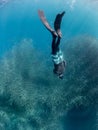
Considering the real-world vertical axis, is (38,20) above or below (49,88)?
above

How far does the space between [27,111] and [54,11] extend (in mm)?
5937

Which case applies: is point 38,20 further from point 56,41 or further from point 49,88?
point 56,41

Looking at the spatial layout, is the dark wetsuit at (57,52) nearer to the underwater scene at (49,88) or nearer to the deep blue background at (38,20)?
the underwater scene at (49,88)

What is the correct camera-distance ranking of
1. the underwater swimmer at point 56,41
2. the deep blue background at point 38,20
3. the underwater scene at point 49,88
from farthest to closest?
the deep blue background at point 38,20
the underwater scene at point 49,88
the underwater swimmer at point 56,41

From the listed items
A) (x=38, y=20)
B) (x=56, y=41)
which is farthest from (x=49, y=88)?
(x=38, y=20)

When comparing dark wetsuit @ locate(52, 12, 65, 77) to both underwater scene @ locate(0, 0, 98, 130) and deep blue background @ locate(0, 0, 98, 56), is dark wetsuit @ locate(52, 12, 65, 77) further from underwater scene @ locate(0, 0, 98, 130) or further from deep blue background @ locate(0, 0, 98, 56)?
deep blue background @ locate(0, 0, 98, 56)

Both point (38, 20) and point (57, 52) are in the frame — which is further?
point (38, 20)

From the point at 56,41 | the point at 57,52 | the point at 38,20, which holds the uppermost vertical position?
the point at 38,20

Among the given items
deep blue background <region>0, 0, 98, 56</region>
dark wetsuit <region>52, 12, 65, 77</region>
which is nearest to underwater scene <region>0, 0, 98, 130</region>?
deep blue background <region>0, 0, 98, 56</region>

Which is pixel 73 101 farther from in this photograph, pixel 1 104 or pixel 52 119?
pixel 1 104

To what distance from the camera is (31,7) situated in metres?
14.4

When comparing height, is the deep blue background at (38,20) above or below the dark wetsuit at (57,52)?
above

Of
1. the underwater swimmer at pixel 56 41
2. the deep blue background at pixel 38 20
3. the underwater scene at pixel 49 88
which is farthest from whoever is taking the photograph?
the deep blue background at pixel 38 20

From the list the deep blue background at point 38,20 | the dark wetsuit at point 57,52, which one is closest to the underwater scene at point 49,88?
the deep blue background at point 38,20
